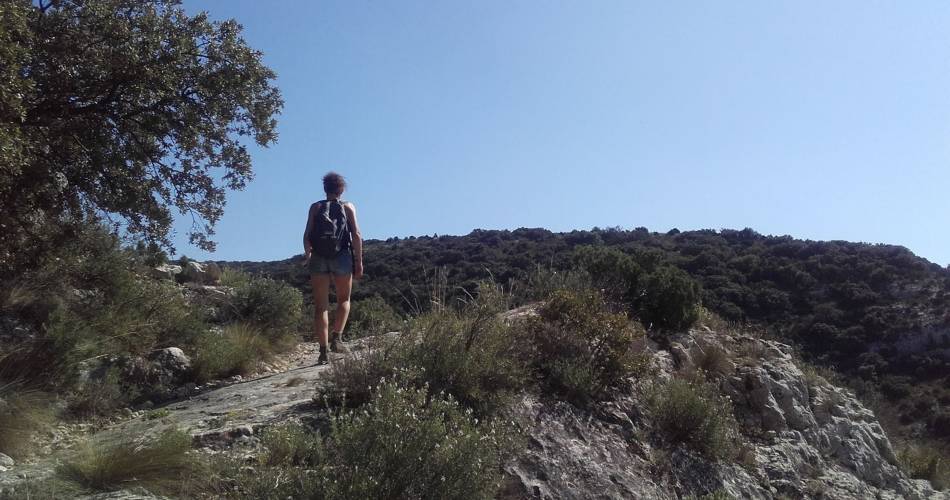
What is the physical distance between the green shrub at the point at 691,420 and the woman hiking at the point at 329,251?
3442 mm

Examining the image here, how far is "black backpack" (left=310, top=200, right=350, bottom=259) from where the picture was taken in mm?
7730

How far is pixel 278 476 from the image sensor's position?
3832 mm

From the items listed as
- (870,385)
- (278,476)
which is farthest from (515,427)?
(870,385)

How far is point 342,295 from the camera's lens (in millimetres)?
7969

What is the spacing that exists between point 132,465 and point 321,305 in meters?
3.55

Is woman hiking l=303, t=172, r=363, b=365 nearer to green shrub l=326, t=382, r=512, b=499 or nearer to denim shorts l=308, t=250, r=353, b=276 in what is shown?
denim shorts l=308, t=250, r=353, b=276

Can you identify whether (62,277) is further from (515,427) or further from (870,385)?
(870,385)

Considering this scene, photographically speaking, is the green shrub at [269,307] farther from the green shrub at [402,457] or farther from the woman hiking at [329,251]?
the green shrub at [402,457]

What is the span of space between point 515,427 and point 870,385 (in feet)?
64.6

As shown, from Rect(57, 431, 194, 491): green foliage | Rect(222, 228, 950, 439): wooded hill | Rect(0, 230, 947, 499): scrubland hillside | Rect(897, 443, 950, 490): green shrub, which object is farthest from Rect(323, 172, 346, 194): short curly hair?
Rect(222, 228, 950, 439): wooded hill

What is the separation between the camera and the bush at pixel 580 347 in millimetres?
6789

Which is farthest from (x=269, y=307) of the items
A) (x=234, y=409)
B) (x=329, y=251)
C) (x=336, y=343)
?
(x=234, y=409)

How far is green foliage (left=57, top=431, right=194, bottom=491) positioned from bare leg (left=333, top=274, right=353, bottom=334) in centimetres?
337

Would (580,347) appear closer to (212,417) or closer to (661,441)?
(661,441)
